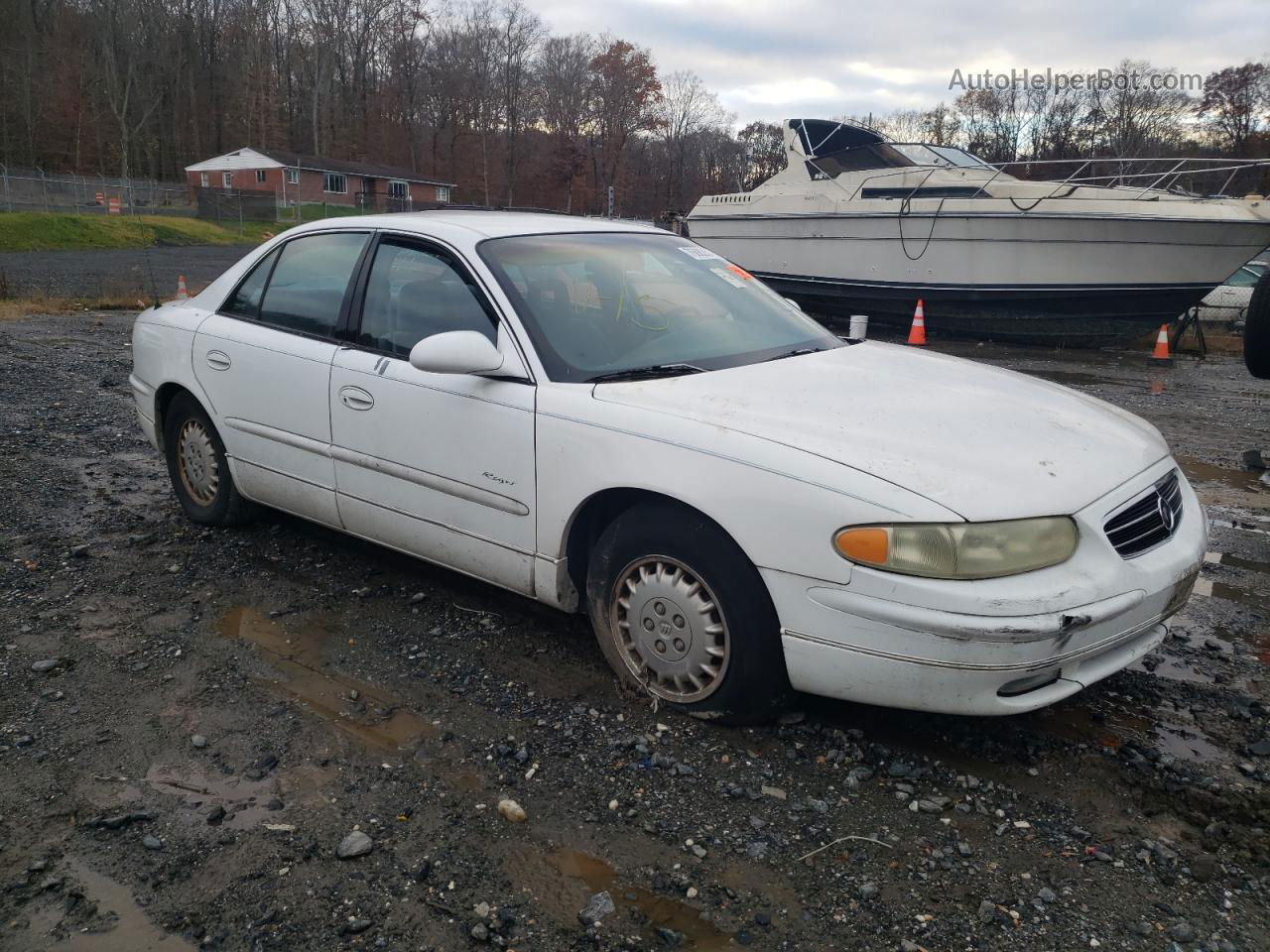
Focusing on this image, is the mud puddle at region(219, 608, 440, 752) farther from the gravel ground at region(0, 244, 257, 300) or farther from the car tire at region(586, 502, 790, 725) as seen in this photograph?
the gravel ground at region(0, 244, 257, 300)

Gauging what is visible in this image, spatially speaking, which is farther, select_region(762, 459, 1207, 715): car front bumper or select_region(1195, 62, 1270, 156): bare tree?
select_region(1195, 62, 1270, 156): bare tree

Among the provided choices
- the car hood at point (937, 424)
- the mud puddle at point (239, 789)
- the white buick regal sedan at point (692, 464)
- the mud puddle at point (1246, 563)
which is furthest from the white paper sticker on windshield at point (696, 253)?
the mud puddle at point (1246, 563)

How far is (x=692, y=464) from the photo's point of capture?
9.83 ft

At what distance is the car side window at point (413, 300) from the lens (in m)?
3.76

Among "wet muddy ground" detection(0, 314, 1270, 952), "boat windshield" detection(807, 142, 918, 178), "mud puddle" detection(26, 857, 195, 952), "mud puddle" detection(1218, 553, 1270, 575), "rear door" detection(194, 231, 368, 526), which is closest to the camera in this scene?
"mud puddle" detection(26, 857, 195, 952)

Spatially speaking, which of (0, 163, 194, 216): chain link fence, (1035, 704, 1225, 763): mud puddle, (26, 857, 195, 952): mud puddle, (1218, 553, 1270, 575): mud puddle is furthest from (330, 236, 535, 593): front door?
A: (0, 163, 194, 216): chain link fence

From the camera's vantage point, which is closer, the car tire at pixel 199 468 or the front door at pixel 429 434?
the front door at pixel 429 434

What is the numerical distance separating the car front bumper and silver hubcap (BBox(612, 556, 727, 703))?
0.27 m

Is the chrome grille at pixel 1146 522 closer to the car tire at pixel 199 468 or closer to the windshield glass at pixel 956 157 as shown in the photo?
the car tire at pixel 199 468

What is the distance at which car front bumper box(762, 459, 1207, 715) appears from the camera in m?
2.65


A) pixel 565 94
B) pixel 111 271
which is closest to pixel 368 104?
pixel 565 94

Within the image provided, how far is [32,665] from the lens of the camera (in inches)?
140

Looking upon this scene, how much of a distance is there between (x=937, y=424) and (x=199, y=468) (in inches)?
146

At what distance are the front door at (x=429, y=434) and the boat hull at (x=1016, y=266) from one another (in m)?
12.5
